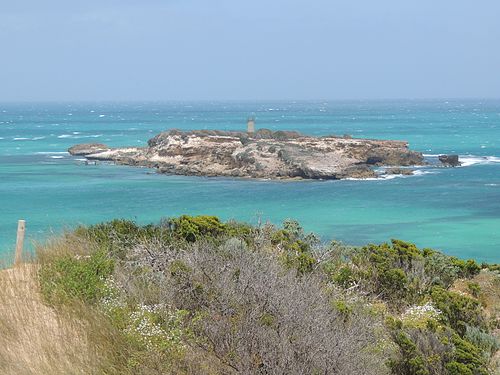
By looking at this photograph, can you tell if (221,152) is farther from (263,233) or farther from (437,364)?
(437,364)


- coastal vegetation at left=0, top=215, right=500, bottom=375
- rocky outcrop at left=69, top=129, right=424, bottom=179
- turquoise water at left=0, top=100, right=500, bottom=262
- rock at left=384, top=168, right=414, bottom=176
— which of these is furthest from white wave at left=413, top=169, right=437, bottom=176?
coastal vegetation at left=0, top=215, right=500, bottom=375

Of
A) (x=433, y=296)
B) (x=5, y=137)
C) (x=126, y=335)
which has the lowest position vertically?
(x=5, y=137)

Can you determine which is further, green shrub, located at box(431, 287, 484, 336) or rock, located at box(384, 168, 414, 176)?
rock, located at box(384, 168, 414, 176)

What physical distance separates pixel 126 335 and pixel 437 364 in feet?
9.22

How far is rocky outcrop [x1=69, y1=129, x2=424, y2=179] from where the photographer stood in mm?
53031

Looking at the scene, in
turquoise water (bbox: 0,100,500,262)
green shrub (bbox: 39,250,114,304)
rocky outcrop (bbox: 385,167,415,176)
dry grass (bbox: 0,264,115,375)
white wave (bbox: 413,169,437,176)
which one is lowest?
white wave (bbox: 413,169,437,176)

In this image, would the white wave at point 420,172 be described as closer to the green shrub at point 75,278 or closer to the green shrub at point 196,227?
the green shrub at point 196,227

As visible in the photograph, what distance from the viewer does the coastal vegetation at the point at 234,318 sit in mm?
5617

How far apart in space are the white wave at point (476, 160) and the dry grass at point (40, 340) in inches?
2252

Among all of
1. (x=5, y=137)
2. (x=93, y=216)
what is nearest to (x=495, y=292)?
(x=93, y=216)

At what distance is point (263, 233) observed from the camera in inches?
465

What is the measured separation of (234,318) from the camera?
6.11 m

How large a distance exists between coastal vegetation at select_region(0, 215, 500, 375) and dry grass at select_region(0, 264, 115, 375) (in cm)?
2

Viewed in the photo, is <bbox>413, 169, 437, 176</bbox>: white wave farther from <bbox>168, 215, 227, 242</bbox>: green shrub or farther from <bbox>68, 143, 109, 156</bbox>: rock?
<bbox>168, 215, 227, 242</bbox>: green shrub
